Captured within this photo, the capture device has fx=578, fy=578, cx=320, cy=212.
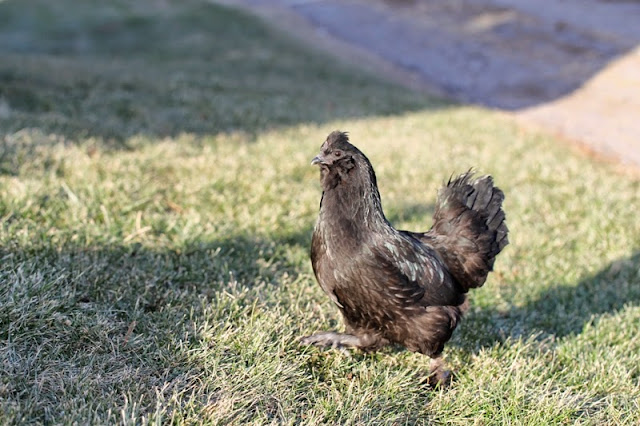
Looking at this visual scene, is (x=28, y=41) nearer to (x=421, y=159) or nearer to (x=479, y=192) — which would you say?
(x=421, y=159)

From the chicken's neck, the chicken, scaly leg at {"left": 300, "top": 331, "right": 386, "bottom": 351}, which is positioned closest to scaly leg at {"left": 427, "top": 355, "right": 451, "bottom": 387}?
the chicken

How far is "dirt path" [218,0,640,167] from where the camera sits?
13953 mm

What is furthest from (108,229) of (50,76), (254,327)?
(50,76)

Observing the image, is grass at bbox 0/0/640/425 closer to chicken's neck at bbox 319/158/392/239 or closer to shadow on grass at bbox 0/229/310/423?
shadow on grass at bbox 0/229/310/423

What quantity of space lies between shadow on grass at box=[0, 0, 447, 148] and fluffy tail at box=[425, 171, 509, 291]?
421cm

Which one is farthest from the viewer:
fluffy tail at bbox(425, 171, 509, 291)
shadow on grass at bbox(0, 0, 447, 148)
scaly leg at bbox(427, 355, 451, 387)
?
shadow on grass at bbox(0, 0, 447, 148)

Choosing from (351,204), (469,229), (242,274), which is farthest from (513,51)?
(351,204)

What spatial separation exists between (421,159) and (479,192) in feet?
13.8

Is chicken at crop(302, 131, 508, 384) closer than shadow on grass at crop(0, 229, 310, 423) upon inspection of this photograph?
No

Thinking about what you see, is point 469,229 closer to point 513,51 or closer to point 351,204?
point 351,204

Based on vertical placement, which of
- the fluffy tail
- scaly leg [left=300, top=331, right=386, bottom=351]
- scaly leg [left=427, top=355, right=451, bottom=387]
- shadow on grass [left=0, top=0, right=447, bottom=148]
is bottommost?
scaly leg [left=427, top=355, right=451, bottom=387]

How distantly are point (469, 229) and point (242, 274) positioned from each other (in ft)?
5.52

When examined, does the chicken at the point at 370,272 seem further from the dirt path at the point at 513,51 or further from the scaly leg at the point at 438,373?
the dirt path at the point at 513,51

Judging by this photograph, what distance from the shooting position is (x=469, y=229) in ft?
12.9
